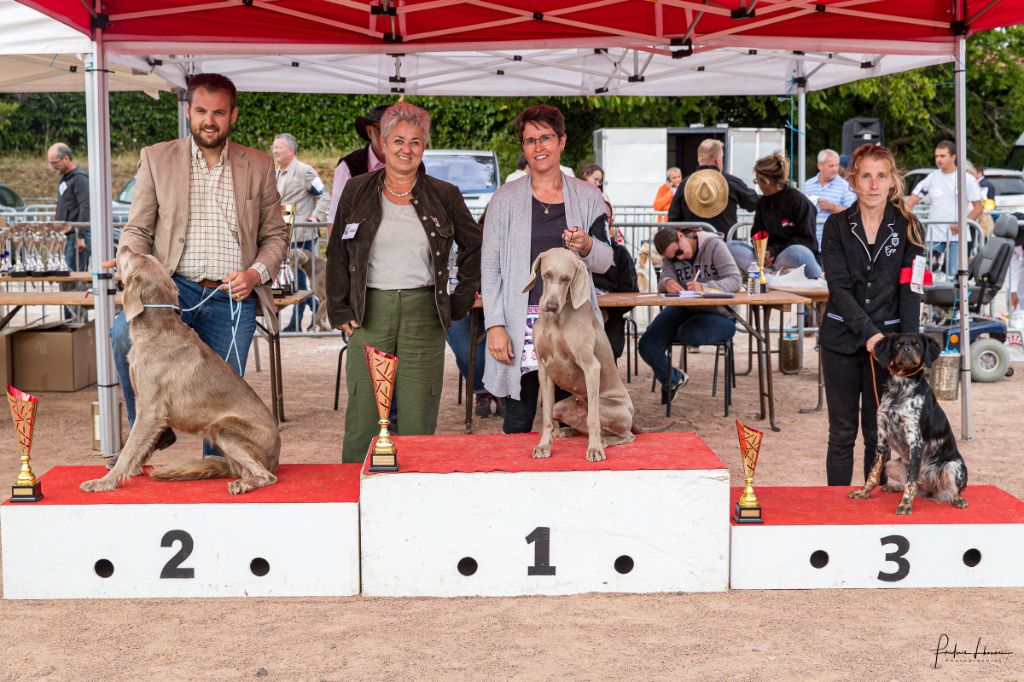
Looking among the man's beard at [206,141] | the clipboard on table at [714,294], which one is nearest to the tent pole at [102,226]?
the man's beard at [206,141]

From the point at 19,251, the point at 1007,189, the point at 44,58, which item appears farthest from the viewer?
the point at 1007,189

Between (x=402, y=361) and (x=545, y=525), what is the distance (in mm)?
1025

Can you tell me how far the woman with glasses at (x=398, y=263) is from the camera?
425 centimetres

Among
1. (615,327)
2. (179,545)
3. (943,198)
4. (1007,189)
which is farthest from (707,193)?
(1007,189)

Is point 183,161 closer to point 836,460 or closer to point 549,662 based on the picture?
point 549,662

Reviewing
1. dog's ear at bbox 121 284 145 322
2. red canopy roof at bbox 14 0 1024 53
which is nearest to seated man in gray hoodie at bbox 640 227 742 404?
red canopy roof at bbox 14 0 1024 53

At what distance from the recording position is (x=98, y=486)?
3.86 metres

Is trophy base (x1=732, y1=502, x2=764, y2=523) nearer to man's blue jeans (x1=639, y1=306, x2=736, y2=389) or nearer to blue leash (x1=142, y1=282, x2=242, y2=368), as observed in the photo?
blue leash (x1=142, y1=282, x2=242, y2=368)

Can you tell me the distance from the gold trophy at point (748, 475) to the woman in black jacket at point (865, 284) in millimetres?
898

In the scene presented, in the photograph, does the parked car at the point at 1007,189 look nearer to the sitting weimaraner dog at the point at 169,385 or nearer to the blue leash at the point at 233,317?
the blue leash at the point at 233,317

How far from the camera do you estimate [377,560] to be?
12.6ft

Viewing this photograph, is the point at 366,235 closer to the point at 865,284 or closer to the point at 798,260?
the point at 865,284

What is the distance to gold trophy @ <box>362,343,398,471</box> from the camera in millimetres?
3762

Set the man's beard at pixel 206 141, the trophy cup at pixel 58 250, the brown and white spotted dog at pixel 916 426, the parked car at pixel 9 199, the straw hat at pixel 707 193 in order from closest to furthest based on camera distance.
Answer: the brown and white spotted dog at pixel 916 426 → the man's beard at pixel 206 141 → the trophy cup at pixel 58 250 → the straw hat at pixel 707 193 → the parked car at pixel 9 199
